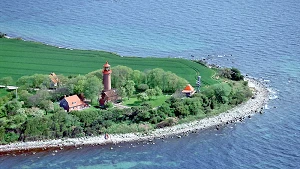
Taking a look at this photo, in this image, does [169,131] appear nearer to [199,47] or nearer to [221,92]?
[221,92]

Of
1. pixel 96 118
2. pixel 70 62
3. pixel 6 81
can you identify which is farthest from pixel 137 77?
pixel 6 81

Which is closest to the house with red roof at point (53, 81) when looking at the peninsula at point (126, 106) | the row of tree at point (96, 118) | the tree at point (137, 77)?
the peninsula at point (126, 106)

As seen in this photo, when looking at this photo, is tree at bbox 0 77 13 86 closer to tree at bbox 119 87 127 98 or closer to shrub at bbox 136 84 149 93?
tree at bbox 119 87 127 98

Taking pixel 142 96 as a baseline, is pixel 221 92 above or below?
above

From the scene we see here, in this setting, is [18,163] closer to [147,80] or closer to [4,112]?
[4,112]

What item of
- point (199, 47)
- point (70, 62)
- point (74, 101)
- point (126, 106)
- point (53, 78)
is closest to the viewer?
point (74, 101)

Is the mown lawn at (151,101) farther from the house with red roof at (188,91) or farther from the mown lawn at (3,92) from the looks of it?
the mown lawn at (3,92)
